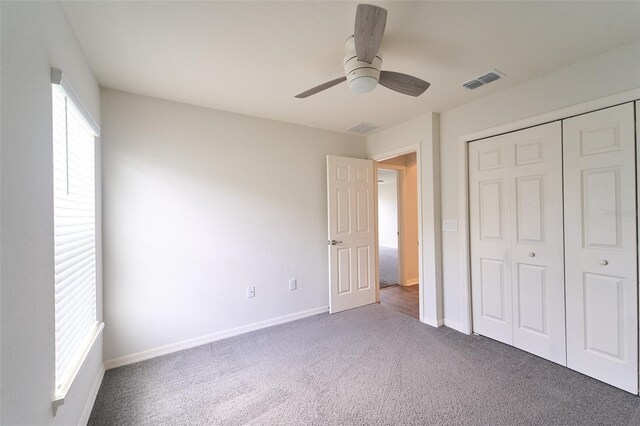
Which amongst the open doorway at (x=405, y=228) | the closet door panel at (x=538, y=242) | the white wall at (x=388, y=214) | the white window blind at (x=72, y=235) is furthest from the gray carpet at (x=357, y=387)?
the white wall at (x=388, y=214)

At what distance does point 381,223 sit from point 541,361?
8.10 meters

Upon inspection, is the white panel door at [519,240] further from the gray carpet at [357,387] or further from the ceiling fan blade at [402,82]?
the ceiling fan blade at [402,82]

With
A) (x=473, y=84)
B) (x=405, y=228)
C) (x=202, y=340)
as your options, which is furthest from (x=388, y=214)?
(x=202, y=340)

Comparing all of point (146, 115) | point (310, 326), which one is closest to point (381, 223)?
point (310, 326)

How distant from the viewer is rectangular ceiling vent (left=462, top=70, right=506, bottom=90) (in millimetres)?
2143

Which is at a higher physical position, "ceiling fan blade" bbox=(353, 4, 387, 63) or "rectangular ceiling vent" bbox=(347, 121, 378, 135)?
"rectangular ceiling vent" bbox=(347, 121, 378, 135)

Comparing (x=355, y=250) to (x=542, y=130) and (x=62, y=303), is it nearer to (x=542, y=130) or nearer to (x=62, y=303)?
(x=542, y=130)

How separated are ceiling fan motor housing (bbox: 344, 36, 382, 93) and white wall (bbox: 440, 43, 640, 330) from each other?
1560 millimetres

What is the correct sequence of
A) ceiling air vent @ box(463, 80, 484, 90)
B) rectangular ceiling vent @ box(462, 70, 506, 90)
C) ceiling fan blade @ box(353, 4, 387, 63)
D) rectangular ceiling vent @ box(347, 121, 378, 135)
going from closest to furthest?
ceiling fan blade @ box(353, 4, 387, 63) → rectangular ceiling vent @ box(462, 70, 506, 90) → ceiling air vent @ box(463, 80, 484, 90) → rectangular ceiling vent @ box(347, 121, 378, 135)

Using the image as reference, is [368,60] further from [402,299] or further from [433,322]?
[402,299]

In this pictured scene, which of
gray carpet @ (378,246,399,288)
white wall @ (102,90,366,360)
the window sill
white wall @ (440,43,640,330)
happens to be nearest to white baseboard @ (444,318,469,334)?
white wall @ (440,43,640,330)

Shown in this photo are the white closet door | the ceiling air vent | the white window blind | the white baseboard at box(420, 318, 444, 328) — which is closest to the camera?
the white window blind

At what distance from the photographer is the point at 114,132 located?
2.30m

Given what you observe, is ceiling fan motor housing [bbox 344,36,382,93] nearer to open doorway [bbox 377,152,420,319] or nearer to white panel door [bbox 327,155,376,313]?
white panel door [bbox 327,155,376,313]
